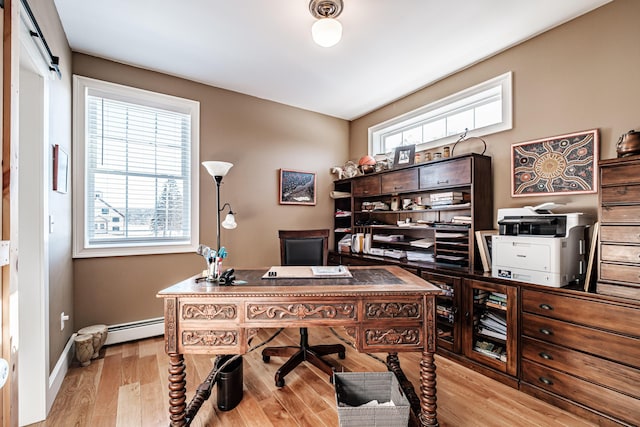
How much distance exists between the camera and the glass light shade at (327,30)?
1.82 meters

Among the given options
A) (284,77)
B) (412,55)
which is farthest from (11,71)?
(412,55)

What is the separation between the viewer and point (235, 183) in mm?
3344

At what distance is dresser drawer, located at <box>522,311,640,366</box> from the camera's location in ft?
5.16

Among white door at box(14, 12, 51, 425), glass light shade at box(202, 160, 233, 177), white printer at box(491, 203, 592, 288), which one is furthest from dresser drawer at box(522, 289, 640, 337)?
white door at box(14, 12, 51, 425)

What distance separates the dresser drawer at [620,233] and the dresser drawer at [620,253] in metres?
0.04

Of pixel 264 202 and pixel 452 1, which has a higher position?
pixel 452 1

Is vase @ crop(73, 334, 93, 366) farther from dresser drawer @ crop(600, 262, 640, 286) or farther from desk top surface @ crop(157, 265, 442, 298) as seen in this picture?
dresser drawer @ crop(600, 262, 640, 286)

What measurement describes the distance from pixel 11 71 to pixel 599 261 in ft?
10.2

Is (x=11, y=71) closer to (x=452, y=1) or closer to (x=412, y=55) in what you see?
(x=452, y=1)

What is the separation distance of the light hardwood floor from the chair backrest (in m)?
0.88

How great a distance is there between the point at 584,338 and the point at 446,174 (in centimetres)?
153

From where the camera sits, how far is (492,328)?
2.24m

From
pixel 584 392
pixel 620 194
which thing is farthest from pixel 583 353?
pixel 620 194

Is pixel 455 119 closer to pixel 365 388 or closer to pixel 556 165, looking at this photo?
pixel 556 165
